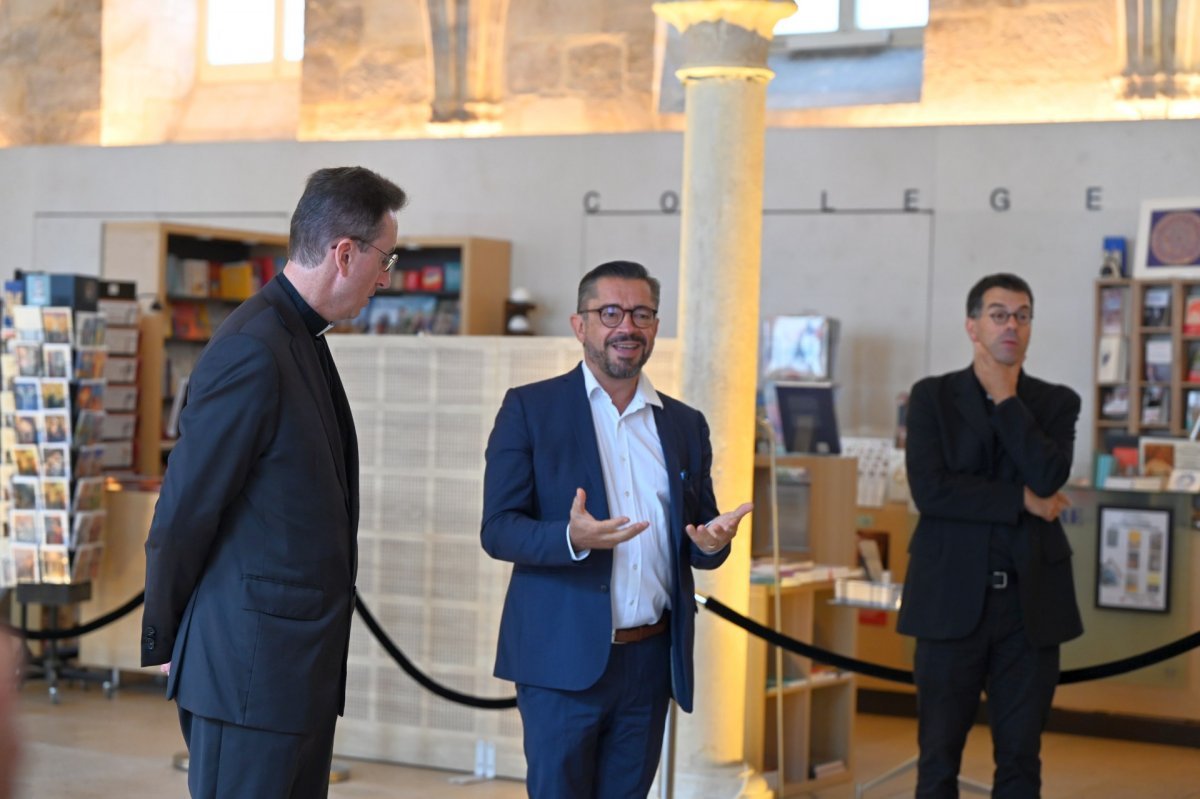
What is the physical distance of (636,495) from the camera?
383 cm

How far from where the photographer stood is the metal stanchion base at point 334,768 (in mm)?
6703

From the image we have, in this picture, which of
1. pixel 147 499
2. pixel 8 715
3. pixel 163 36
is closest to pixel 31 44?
pixel 163 36

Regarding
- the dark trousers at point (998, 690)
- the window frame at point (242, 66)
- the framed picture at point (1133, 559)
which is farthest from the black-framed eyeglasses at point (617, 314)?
the window frame at point (242, 66)

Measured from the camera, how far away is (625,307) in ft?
12.5

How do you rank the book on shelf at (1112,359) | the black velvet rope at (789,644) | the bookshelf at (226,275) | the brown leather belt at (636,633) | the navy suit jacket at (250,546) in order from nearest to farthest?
the navy suit jacket at (250,546) → the brown leather belt at (636,633) → the black velvet rope at (789,644) → the book on shelf at (1112,359) → the bookshelf at (226,275)

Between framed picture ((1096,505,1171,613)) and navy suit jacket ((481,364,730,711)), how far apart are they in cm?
525

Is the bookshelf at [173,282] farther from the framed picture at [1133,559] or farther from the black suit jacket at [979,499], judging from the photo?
the black suit jacket at [979,499]

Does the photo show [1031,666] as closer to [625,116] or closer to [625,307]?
[625,307]

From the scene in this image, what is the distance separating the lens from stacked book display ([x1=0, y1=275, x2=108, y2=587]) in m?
8.62

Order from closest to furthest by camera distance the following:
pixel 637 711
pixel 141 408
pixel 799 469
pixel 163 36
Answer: pixel 637 711
pixel 799 469
pixel 141 408
pixel 163 36

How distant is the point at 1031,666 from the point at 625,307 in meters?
1.84

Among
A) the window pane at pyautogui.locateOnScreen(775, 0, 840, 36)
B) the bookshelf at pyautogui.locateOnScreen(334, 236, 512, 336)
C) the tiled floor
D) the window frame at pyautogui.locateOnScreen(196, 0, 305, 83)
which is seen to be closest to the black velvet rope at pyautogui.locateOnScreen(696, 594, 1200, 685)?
the tiled floor

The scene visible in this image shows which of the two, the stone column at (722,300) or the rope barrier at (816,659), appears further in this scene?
the stone column at (722,300)

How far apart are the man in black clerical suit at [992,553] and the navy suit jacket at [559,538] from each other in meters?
1.25
